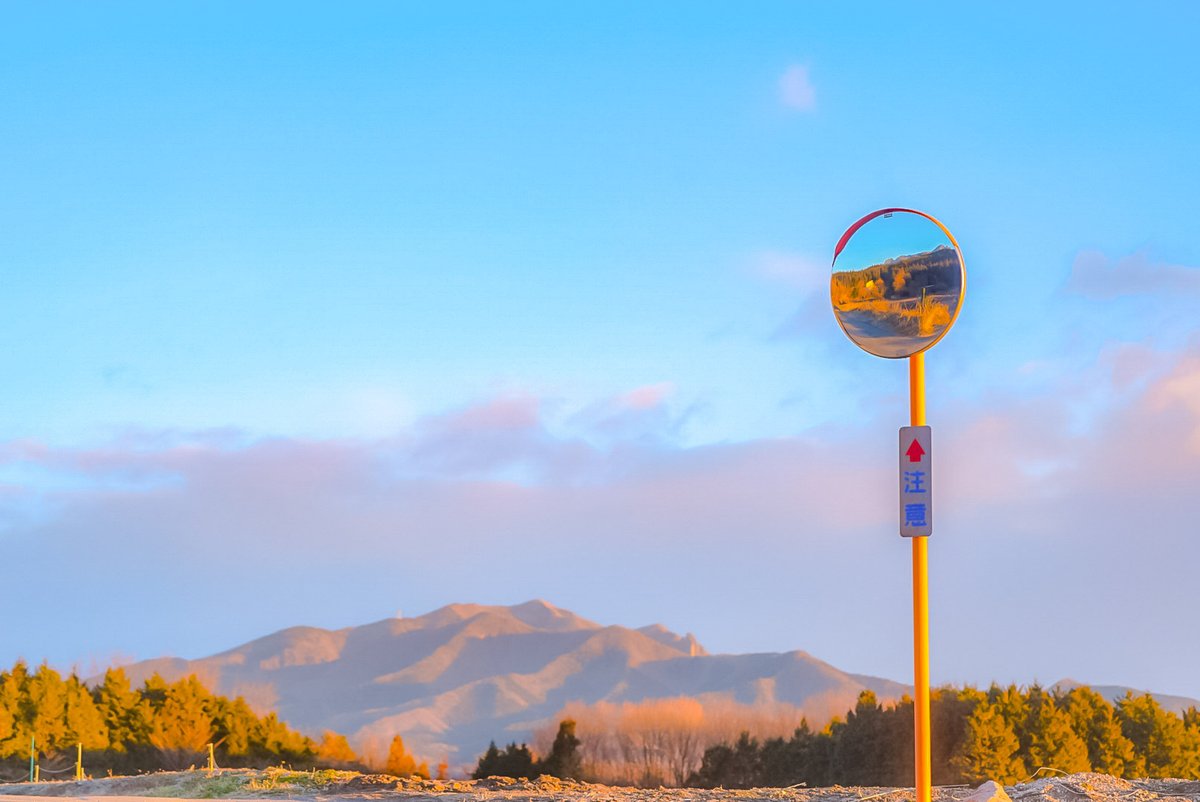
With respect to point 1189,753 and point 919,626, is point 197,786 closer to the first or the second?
point 919,626

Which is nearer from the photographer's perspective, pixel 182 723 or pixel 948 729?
pixel 948 729

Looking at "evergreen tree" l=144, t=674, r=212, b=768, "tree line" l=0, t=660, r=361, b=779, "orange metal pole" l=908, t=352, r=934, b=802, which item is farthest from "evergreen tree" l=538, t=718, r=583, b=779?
"orange metal pole" l=908, t=352, r=934, b=802

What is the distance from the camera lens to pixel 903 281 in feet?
27.0

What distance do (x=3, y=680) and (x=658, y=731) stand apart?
1353 centimetres

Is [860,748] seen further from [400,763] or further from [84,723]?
[84,723]

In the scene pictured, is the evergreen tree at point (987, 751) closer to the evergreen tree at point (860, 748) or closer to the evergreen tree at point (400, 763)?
the evergreen tree at point (860, 748)

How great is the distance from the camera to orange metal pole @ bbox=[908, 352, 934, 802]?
782 centimetres

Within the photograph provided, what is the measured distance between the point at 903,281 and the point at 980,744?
11102mm

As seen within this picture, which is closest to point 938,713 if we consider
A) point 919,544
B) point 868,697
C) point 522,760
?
point 868,697

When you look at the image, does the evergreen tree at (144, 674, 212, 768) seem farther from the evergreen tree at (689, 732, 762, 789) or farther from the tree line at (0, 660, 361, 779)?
the evergreen tree at (689, 732, 762, 789)

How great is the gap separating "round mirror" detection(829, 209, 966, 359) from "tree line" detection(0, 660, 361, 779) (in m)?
14.3

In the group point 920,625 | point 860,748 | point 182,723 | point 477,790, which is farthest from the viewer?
point 182,723

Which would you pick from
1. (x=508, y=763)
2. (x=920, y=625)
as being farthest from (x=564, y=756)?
(x=920, y=625)

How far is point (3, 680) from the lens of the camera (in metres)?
22.2
